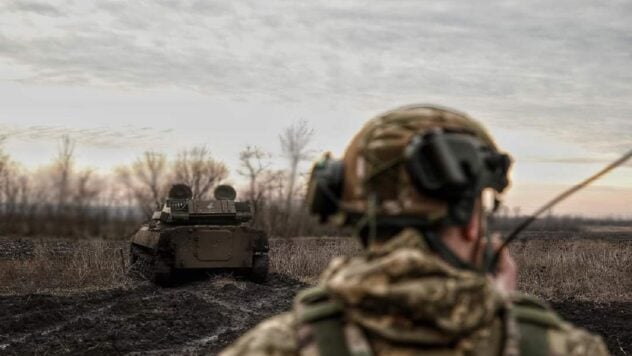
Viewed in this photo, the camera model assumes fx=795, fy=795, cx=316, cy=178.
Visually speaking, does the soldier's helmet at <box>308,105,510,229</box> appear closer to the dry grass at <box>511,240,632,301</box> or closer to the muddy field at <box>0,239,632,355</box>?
the muddy field at <box>0,239,632,355</box>

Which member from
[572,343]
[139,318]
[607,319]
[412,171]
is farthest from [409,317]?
[607,319]

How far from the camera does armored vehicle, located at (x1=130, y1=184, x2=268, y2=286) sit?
1452cm

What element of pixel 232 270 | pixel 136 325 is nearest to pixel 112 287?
pixel 232 270

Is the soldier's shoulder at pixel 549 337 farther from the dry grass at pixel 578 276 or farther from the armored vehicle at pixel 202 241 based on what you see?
the armored vehicle at pixel 202 241

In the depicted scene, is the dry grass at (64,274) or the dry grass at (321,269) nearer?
the dry grass at (321,269)

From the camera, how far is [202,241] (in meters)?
14.7

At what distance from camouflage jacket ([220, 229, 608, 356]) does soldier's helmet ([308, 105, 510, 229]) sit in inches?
2.7

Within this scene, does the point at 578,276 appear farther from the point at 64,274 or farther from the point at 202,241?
the point at 64,274

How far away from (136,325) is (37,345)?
4.55ft

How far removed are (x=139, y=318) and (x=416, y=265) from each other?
9741mm

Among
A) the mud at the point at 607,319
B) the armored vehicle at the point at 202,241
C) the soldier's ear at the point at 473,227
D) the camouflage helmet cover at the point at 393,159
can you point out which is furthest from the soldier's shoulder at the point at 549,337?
the armored vehicle at the point at 202,241

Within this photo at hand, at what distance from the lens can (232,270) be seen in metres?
15.3

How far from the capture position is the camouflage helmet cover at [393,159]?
1.34 metres

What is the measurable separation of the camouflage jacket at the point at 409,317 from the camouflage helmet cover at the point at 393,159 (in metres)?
0.06
